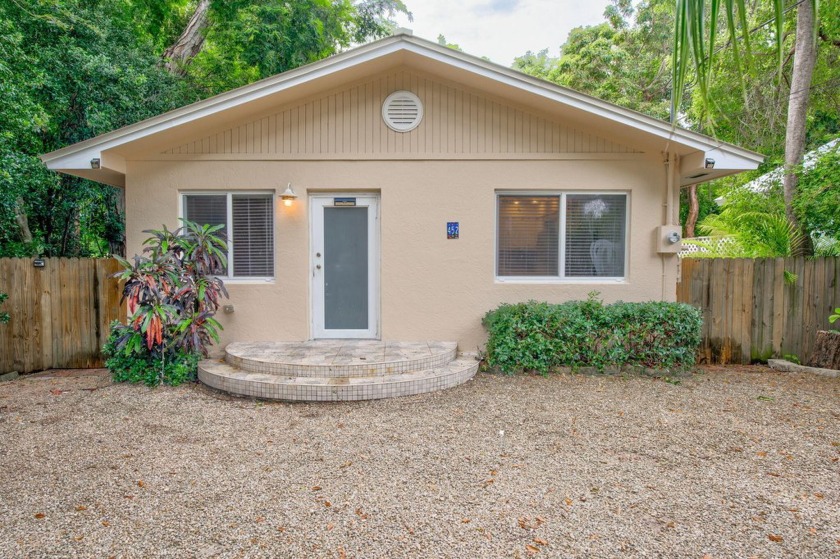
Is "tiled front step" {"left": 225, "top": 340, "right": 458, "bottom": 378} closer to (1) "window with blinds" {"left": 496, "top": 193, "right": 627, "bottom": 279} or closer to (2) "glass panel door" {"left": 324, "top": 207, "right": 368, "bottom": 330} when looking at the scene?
(2) "glass panel door" {"left": 324, "top": 207, "right": 368, "bottom": 330}

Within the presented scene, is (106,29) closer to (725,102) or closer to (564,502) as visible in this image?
(564,502)

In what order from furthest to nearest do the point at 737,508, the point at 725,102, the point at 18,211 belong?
the point at 725,102 < the point at 18,211 < the point at 737,508

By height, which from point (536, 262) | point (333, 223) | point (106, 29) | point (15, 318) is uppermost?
point (106, 29)

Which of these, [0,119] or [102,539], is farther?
[0,119]

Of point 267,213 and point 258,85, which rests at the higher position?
point 258,85

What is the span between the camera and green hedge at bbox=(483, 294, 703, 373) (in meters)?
5.53

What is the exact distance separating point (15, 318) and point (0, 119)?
7.93 feet

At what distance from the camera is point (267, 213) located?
616 cm

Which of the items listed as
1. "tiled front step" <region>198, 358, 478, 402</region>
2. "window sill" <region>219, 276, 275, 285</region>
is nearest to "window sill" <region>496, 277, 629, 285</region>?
"tiled front step" <region>198, 358, 478, 402</region>

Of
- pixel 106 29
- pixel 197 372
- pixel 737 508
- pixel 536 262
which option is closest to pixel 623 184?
pixel 536 262

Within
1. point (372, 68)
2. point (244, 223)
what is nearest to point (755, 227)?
point (372, 68)

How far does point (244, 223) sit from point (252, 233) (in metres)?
0.17

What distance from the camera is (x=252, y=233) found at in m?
6.17

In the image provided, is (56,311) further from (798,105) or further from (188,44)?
(798,105)
